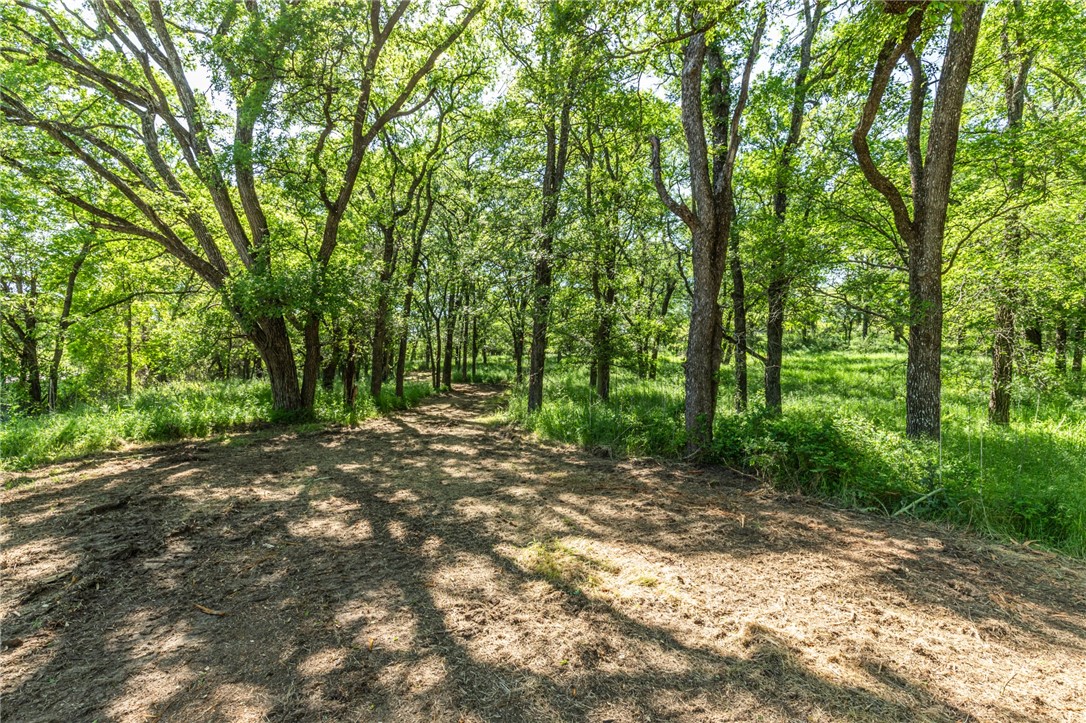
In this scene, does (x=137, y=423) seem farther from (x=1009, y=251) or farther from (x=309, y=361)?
(x=1009, y=251)

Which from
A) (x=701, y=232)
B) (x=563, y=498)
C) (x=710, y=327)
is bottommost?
(x=563, y=498)

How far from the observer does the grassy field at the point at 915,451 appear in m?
3.86

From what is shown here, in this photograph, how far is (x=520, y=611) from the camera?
2758 millimetres

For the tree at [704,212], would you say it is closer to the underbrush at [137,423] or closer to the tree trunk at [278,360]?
the underbrush at [137,423]

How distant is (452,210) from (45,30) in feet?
35.0

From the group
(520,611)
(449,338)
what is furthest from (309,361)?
(449,338)

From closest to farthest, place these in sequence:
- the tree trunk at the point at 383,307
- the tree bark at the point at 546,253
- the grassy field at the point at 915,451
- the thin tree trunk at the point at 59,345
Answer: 1. the grassy field at the point at 915,451
2. the tree bark at the point at 546,253
3. the tree trunk at the point at 383,307
4. the thin tree trunk at the point at 59,345

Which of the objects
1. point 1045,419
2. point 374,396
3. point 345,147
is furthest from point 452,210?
point 1045,419

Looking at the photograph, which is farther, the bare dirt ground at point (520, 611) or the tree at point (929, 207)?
the tree at point (929, 207)

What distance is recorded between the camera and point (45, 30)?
744 centimetres

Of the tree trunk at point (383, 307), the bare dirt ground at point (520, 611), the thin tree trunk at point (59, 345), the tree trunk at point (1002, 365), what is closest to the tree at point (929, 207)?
the tree trunk at point (1002, 365)

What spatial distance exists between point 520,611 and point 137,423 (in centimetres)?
889

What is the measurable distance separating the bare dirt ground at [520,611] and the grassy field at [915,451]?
0.41 meters

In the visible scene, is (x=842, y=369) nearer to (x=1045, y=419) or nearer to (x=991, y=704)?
(x=1045, y=419)
